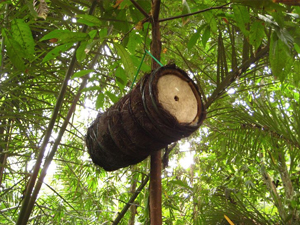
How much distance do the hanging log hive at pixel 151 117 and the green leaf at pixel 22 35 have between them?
22 cm

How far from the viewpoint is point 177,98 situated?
583 mm

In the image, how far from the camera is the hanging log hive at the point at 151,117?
54 centimetres

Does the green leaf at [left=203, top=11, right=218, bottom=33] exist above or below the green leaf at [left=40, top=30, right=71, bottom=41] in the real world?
above

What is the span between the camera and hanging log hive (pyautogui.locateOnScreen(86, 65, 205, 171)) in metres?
0.54

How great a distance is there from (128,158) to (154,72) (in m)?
0.22

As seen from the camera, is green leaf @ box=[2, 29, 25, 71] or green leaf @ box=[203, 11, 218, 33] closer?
green leaf @ box=[2, 29, 25, 71]

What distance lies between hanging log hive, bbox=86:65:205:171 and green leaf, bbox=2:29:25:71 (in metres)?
0.23

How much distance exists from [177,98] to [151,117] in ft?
0.29

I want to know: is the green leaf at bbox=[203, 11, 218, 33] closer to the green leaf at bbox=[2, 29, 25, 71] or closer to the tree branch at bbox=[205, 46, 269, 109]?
the tree branch at bbox=[205, 46, 269, 109]

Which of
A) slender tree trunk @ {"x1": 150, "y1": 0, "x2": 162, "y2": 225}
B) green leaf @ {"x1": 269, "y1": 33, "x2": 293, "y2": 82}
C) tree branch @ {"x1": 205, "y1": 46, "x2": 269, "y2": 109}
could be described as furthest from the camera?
tree branch @ {"x1": 205, "y1": 46, "x2": 269, "y2": 109}

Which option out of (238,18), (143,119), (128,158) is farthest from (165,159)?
(238,18)

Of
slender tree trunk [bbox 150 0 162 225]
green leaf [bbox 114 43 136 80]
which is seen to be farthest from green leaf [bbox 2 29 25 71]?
slender tree trunk [bbox 150 0 162 225]

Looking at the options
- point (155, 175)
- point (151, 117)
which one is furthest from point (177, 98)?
point (155, 175)

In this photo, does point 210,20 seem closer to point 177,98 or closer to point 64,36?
point 177,98
